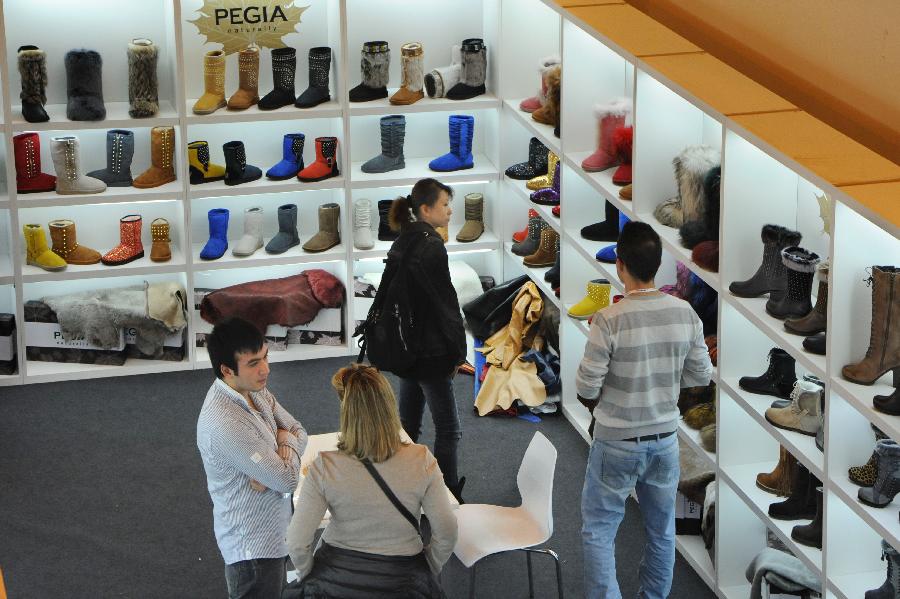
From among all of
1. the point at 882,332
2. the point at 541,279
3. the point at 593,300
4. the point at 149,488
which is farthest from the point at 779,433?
the point at 149,488

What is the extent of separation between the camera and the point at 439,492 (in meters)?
3.85

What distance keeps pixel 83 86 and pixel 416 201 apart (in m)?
2.44

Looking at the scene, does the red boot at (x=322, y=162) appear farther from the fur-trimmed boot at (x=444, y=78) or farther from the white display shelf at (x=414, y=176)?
the fur-trimmed boot at (x=444, y=78)

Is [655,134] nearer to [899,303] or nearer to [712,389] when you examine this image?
[712,389]

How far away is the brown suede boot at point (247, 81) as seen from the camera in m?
7.18

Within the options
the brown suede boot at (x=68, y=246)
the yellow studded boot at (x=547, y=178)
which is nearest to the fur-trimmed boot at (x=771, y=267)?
the yellow studded boot at (x=547, y=178)

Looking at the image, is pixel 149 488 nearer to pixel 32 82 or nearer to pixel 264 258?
pixel 264 258

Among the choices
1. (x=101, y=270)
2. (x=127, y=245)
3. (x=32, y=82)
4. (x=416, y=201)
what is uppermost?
(x=32, y=82)

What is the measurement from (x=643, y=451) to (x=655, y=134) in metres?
→ 1.52

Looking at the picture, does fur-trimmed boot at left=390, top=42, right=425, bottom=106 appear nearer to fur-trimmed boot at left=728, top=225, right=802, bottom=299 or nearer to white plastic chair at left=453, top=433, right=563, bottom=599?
white plastic chair at left=453, top=433, right=563, bottom=599

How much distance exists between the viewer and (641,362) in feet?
14.6

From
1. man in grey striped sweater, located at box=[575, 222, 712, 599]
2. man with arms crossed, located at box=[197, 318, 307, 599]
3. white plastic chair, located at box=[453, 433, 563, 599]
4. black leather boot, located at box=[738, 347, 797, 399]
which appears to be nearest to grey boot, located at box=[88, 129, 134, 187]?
white plastic chair, located at box=[453, 433, 563, 599]

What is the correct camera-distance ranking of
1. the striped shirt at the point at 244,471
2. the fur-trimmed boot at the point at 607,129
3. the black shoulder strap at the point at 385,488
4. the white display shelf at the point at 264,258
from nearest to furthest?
the black shoulder strap at the point at 385,488
the striped shirt at the point at 244,471
the fur-trimmed boot at the point at 607,129
the white display shelf at the point at 264,258

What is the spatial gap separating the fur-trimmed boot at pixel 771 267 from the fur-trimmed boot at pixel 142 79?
3.55 meters
